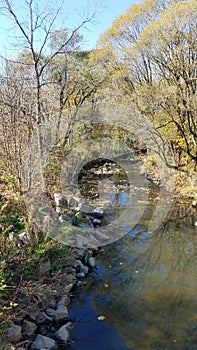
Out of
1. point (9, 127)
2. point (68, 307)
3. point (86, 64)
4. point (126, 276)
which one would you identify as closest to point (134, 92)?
point (86, 64)

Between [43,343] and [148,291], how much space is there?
181 centimetres

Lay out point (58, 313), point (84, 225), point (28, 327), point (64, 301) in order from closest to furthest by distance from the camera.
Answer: point (28, 327), point (58, 313), point (64, 301), point (84, 225)

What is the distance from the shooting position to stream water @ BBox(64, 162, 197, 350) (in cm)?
356

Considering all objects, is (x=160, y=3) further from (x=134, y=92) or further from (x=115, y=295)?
(x=115, y=295)

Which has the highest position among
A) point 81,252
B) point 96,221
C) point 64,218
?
point 64,218

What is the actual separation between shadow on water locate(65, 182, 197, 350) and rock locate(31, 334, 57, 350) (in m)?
0.30

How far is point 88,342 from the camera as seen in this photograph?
353 centimetres

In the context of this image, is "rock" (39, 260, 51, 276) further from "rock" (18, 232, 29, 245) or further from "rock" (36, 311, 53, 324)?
"rock" (36, 311, 53, 324)

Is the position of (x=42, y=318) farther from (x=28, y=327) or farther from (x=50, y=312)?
(x=28, y=327)

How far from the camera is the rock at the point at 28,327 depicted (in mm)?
3466

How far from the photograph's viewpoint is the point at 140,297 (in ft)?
14.1

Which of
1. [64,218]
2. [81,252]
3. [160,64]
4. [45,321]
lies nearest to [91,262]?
[81,252]

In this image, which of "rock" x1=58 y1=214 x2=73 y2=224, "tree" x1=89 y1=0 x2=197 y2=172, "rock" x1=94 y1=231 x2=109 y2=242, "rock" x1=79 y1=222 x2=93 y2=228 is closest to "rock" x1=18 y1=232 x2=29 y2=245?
"rock" x1=58 y1=214 x2=73 y2=224

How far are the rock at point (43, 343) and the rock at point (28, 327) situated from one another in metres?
0.14
